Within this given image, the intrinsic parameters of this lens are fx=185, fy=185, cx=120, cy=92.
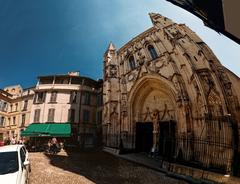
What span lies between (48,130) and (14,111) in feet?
43.6

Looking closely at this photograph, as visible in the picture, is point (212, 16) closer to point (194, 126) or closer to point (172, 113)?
point (194, 126)

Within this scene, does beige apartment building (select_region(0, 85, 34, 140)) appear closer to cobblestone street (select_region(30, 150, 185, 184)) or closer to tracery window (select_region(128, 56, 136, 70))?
tracery window (select_region(128, 56, 136, 70))

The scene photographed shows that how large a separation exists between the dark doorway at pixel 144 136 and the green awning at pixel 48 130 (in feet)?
34.4

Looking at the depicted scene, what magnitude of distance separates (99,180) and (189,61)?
12.0 meters

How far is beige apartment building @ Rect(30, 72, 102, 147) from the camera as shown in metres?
29.2

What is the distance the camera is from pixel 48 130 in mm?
26125

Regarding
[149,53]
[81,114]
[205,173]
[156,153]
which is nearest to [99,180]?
[205,173]

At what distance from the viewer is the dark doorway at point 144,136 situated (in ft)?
67.4

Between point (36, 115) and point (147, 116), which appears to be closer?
point (147, 116)

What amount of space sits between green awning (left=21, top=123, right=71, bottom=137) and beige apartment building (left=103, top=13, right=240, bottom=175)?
6.42 meters

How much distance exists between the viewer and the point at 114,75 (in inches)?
975

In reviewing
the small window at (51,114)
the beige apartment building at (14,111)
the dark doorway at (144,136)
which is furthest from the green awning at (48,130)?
the dark doorway at (144,136)

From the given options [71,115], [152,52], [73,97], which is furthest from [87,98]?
[152,52]

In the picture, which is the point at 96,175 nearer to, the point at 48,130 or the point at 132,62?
the point at 132,62
